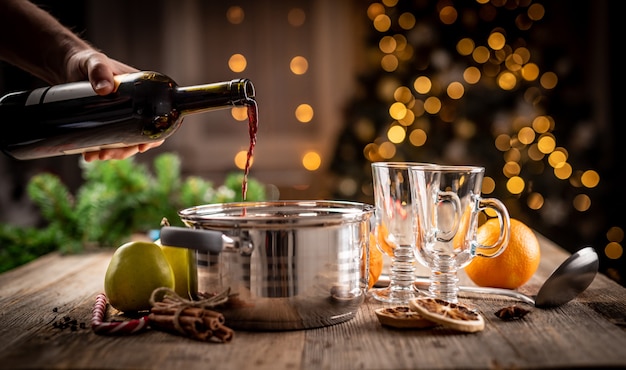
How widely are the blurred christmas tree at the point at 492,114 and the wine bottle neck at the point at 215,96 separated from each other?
2304mm

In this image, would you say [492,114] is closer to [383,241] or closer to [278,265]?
[383,241]

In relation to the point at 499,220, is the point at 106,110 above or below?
above

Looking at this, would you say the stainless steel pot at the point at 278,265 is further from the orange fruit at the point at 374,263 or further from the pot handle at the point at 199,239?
the orange fruit at the point at 374,263

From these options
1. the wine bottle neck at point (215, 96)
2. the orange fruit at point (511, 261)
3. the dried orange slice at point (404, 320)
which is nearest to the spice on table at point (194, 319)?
the dried orange slice at point (404, 320)

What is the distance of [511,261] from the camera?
1142 millimetres

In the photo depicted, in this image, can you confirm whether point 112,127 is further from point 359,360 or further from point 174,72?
point 174,72

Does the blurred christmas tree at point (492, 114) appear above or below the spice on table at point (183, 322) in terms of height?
above

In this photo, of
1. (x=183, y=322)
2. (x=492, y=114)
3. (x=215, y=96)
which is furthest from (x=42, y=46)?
(x=492, y=114)

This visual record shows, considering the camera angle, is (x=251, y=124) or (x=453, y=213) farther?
(x=251, y=124)

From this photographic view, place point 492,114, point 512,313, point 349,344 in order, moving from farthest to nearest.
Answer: point 492,114 < point 512,313 < point 349,344

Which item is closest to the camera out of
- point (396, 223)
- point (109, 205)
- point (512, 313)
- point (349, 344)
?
point (349, 344)

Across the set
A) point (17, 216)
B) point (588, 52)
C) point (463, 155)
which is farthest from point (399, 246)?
point (588, 52)

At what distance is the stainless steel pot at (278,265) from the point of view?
0.88 metres

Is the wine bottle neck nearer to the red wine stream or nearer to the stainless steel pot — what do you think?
the red wine stream
